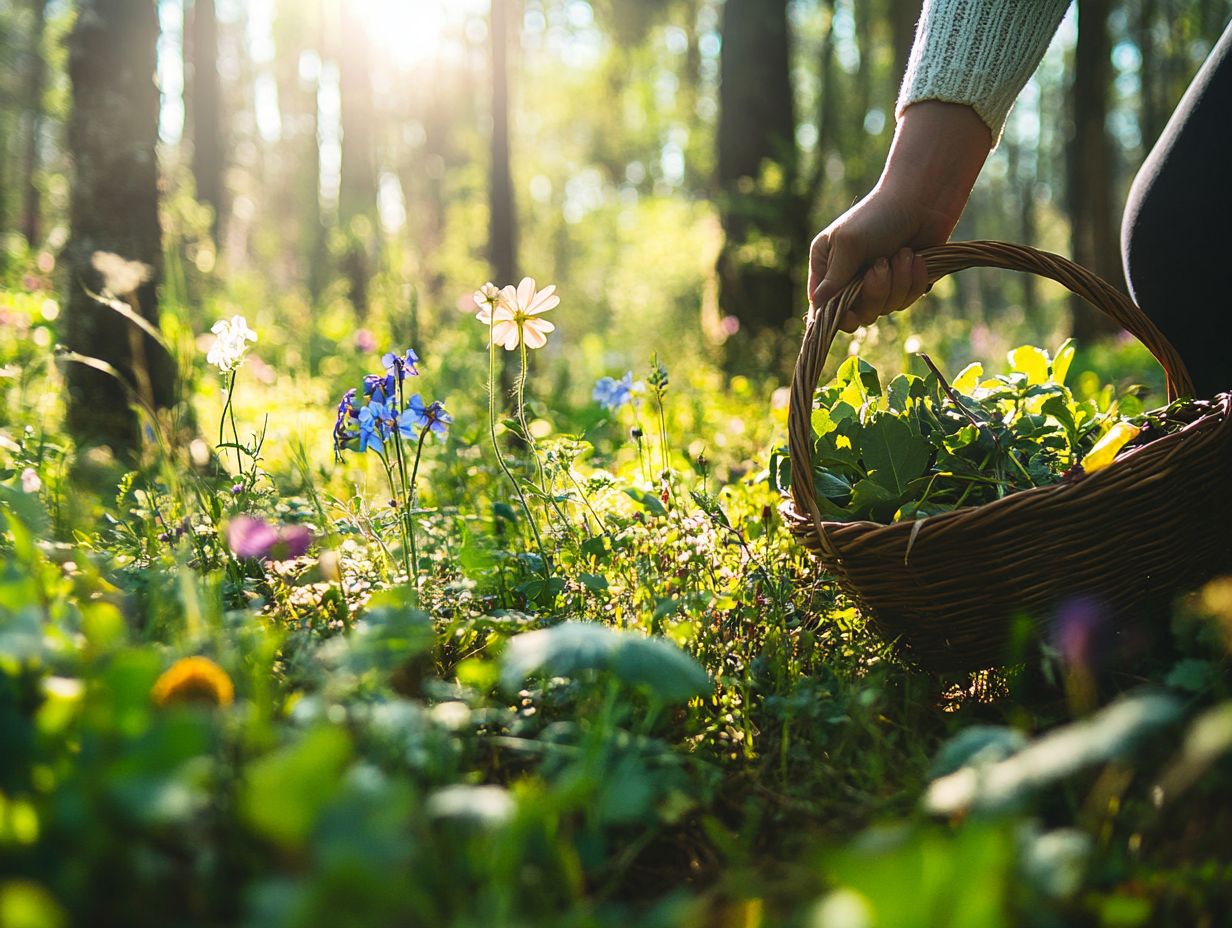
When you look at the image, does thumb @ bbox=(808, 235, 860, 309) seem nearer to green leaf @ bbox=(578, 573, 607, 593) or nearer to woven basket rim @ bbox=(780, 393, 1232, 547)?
woven basket rim @ bbox=(780, 393, 1232, 547)

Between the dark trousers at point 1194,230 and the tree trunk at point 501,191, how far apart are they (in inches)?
242

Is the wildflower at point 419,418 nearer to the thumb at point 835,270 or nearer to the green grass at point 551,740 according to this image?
the green grass at point 551,740

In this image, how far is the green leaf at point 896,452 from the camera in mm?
1564

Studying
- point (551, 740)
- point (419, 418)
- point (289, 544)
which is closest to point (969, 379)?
point (419, 418)

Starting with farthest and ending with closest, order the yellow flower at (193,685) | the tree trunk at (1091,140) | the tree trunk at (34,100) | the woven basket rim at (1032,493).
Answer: the tree trunk at (34,100) → the tree trunk at (1091,140) → the woven basket rim at (1032,493) → the yellow flower at (193,685)

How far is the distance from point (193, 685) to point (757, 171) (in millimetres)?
5813

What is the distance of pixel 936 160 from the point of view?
1664 millimetres

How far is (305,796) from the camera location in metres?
0.72

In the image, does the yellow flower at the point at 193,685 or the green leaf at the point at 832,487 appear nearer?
the yellow flower at the point at 193,685

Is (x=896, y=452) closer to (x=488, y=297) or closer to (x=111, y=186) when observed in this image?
(x=488, y=297)

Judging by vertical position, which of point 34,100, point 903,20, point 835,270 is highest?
point 34,100

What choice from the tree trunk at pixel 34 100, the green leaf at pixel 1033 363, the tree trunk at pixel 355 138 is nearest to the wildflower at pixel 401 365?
the green leaf at pixel 1033 363

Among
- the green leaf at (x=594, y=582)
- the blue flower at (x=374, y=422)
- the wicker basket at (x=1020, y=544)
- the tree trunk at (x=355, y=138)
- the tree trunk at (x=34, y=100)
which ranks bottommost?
the wicker basket at (x=1020, y=544)

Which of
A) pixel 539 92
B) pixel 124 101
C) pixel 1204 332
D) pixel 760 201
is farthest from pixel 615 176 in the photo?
pixel 1204 332
